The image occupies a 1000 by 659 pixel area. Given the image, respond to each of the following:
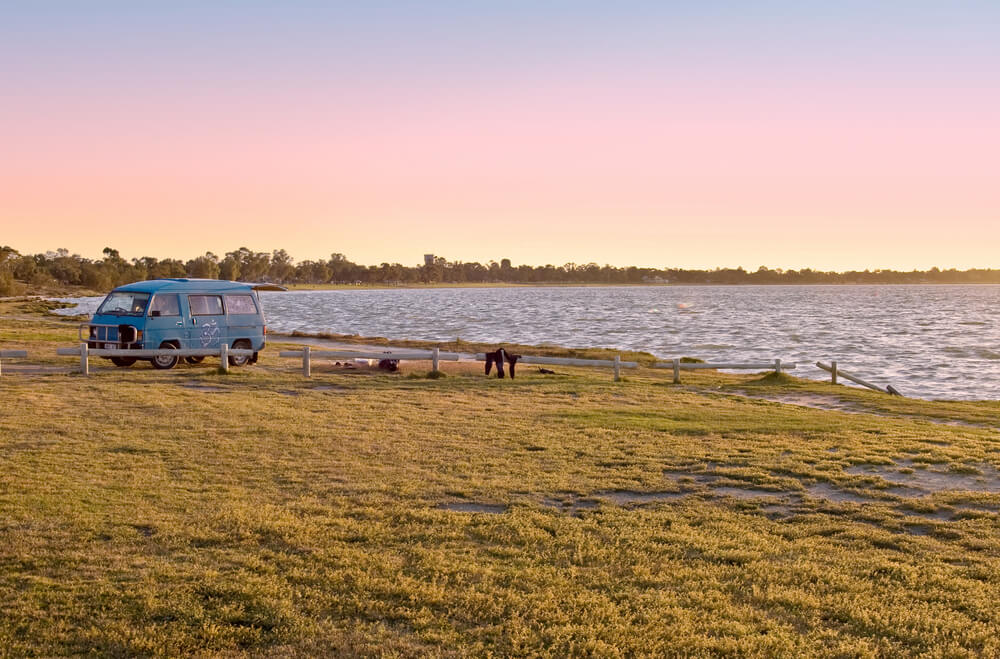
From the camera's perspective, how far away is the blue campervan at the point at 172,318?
2300 centimetres

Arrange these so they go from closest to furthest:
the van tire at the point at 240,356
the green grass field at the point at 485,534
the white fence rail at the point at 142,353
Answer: the green grass field at the point at 485,534 < the white fence rail at the point at 142,353 < the van tire at the point at 240,356

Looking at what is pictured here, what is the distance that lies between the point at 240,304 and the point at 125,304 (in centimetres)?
322

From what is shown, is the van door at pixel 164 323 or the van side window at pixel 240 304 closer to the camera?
the van door at pixel 164 323

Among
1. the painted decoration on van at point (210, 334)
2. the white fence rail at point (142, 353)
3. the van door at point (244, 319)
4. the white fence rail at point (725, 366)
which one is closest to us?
the white fence rail at point (142, 353)

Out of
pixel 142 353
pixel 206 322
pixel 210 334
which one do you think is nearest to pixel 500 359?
pixel 210 334

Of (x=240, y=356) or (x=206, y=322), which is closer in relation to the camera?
(x=206, y=322)

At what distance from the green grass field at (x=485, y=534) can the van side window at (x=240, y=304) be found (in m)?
8.54

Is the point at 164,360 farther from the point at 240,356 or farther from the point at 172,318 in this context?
the point at 240,356

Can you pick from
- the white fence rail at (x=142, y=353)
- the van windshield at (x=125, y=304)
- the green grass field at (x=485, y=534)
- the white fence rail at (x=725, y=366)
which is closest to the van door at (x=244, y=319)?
the white fence rail at (x=142, y=353)

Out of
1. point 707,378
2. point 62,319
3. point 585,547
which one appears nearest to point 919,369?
point 707,378

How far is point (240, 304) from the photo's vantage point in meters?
25.0

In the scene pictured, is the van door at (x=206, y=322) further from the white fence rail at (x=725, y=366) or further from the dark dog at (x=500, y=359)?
the white fence rail at (x=725, y=366)

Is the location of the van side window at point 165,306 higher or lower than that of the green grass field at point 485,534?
higher

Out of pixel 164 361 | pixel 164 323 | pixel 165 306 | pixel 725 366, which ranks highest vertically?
pixel 165 306
